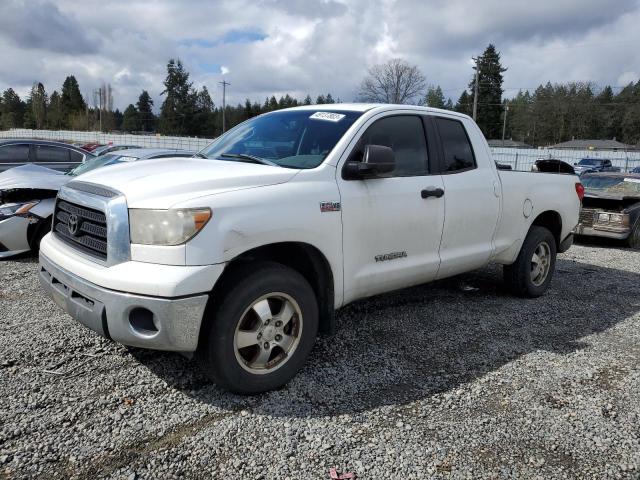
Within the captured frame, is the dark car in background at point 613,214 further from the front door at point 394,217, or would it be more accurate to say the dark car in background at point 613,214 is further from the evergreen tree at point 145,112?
the evergreen tree at point 145,112

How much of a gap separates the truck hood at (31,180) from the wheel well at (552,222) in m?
5.73

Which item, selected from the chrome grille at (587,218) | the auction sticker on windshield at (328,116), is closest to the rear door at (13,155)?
the auction sticker on windshield at (328,116)

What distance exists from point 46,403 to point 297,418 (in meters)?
1.48

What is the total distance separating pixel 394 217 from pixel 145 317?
6.22 feet

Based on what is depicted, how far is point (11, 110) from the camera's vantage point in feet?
359

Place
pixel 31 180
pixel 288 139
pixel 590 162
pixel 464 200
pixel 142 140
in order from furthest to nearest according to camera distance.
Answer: pixel 142 140 < pixel 590 162 < pixel 31 180 < pixel 464 200 < pixel 288 139

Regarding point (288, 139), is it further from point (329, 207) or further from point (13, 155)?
point (13, 155)

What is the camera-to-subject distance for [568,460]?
277cm

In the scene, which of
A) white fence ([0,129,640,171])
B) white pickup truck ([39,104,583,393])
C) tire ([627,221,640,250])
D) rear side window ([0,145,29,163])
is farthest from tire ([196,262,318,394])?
white fence ([0,129,640,171])

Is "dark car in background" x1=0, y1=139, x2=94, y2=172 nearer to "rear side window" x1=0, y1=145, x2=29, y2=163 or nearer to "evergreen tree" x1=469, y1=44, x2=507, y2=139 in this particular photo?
"rear side window" x1=0, y1=145, x2=29, y2=163

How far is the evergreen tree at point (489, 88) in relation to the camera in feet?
288

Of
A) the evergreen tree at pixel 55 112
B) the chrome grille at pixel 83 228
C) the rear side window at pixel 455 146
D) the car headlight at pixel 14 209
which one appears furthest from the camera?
the evergreen tree at pixel 55 112

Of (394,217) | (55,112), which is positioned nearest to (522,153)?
(394,217)

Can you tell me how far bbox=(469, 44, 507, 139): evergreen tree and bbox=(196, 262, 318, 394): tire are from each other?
89308mm
